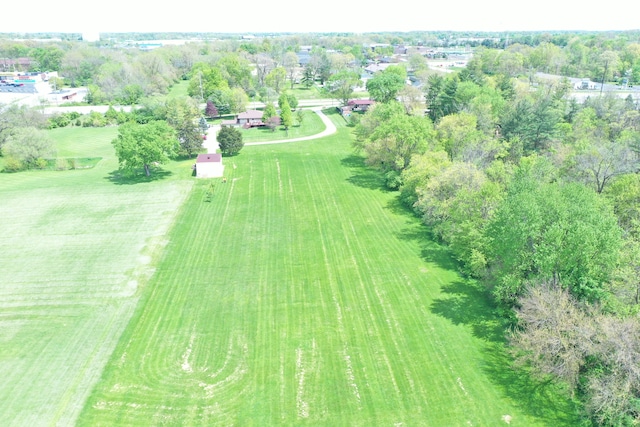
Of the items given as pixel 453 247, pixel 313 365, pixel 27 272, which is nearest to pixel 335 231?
pixel 453 247

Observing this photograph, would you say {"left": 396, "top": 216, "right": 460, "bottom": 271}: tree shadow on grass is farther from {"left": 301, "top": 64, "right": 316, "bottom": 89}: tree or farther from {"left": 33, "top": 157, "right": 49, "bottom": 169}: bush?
{"left": 301, "top": 64, "right": 316, "bottom": 89}: tree

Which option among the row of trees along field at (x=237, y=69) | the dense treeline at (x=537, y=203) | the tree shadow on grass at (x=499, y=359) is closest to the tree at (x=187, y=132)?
the dense treeline at (x=537, y=203)

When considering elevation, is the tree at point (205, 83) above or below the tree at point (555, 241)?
above

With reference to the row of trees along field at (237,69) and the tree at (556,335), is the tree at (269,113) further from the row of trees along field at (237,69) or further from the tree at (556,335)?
the tree at (556,335)

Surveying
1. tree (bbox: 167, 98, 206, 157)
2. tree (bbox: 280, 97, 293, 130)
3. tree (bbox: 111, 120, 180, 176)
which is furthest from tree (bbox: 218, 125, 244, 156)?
tree (bbox: 280, 97, 293, 130)

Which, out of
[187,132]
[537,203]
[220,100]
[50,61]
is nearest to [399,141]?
[537,203]

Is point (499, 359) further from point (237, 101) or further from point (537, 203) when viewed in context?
point (237, 101)

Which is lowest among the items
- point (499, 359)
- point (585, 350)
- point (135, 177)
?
point (499, 359)
